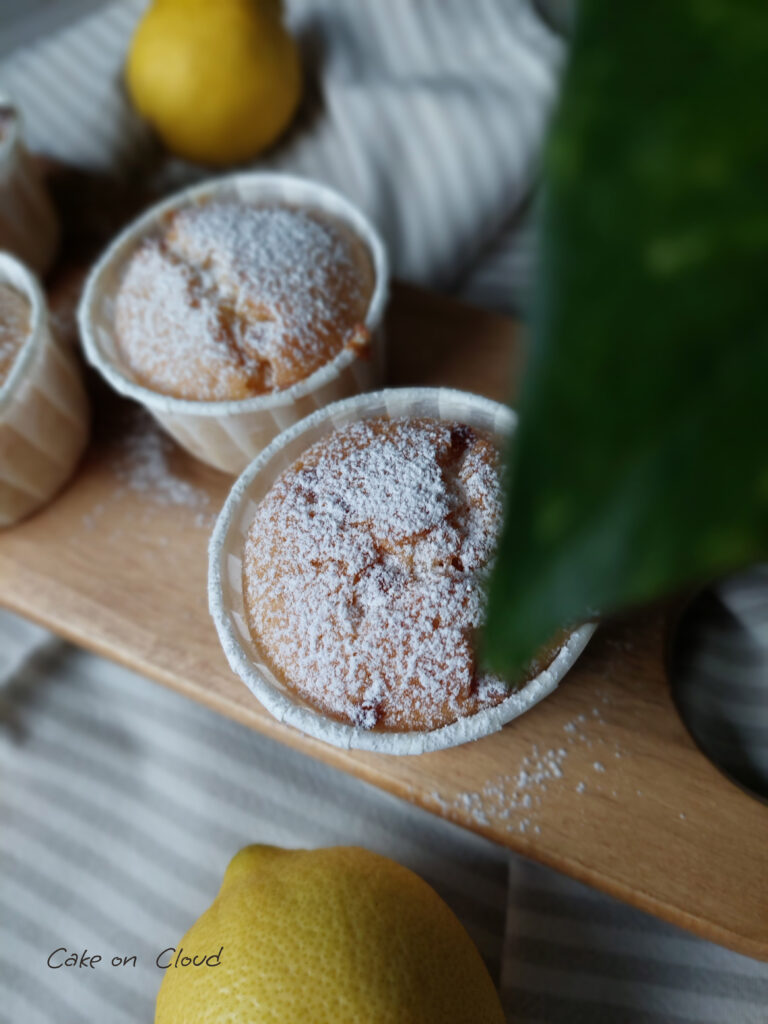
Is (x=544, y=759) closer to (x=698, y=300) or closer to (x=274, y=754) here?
(x=274, y=754)

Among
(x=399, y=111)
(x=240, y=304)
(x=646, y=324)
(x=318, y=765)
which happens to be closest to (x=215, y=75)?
(x=399, y=111)

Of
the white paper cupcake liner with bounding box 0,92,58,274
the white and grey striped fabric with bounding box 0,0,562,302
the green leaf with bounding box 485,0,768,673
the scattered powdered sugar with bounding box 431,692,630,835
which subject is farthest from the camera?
the white and grey striped fabric with bounding box 0,0,562,302

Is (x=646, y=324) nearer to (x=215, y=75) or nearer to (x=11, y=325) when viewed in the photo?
(x=11, y=325)

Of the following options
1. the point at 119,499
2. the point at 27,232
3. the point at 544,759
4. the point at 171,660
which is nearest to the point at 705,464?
the point at 544,759

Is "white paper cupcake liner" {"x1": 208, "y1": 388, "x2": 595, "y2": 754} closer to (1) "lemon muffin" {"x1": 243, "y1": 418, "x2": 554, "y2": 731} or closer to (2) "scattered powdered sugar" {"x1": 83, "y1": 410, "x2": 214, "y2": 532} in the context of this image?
(1) "lemon muffin" {"x1": 243, "y1": 418, "x2": 554, "y2": 731}

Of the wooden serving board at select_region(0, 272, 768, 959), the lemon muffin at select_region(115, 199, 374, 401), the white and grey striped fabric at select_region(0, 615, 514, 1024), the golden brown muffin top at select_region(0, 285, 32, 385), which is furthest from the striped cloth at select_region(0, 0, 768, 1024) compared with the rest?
the golden brown muffin top at select_region(0, 285, 32, 385)

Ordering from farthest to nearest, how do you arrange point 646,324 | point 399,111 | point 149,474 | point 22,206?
point 399,111 → point 22,206 → point 149,474 → point 646,324
